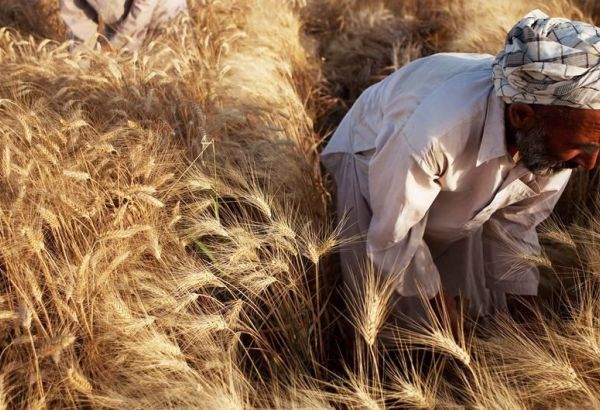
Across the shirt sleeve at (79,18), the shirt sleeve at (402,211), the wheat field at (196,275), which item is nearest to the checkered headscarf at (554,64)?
the shirt sleeve at (402,211)

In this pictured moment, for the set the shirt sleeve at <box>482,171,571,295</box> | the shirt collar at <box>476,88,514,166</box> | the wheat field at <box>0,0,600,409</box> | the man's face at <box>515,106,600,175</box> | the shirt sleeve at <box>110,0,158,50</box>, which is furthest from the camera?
the shirt sleeve at <box>110,0,158,50</box>

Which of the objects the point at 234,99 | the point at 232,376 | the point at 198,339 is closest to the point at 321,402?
the point at 232,376

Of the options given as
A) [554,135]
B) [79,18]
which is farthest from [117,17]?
A: [554,135]

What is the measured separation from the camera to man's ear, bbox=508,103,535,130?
69.4 inches

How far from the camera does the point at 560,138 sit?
1743 mm

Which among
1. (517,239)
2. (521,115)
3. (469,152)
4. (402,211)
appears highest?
(521,115)

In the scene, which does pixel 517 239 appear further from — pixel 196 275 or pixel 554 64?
pixel 196 275

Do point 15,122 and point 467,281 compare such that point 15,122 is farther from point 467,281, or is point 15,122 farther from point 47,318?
point 467,281

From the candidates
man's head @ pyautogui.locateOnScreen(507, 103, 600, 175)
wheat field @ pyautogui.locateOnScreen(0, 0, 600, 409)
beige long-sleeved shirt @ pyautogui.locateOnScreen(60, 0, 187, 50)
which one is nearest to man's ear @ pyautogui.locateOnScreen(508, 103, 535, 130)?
man's head @ pyautogui.locateOnScreen(507, 103, 600, 175)

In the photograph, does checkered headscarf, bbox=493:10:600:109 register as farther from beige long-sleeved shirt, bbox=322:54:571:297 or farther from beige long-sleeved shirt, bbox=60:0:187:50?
beige long-sleeved shirt, bbox=60:0:187:50

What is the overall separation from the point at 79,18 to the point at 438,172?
282 cm

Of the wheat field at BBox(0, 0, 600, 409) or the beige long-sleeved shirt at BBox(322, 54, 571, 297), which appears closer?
the wheat field at BBox(0, 0, 600, 409)

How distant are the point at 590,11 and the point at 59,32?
3.71m

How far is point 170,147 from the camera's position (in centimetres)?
230
